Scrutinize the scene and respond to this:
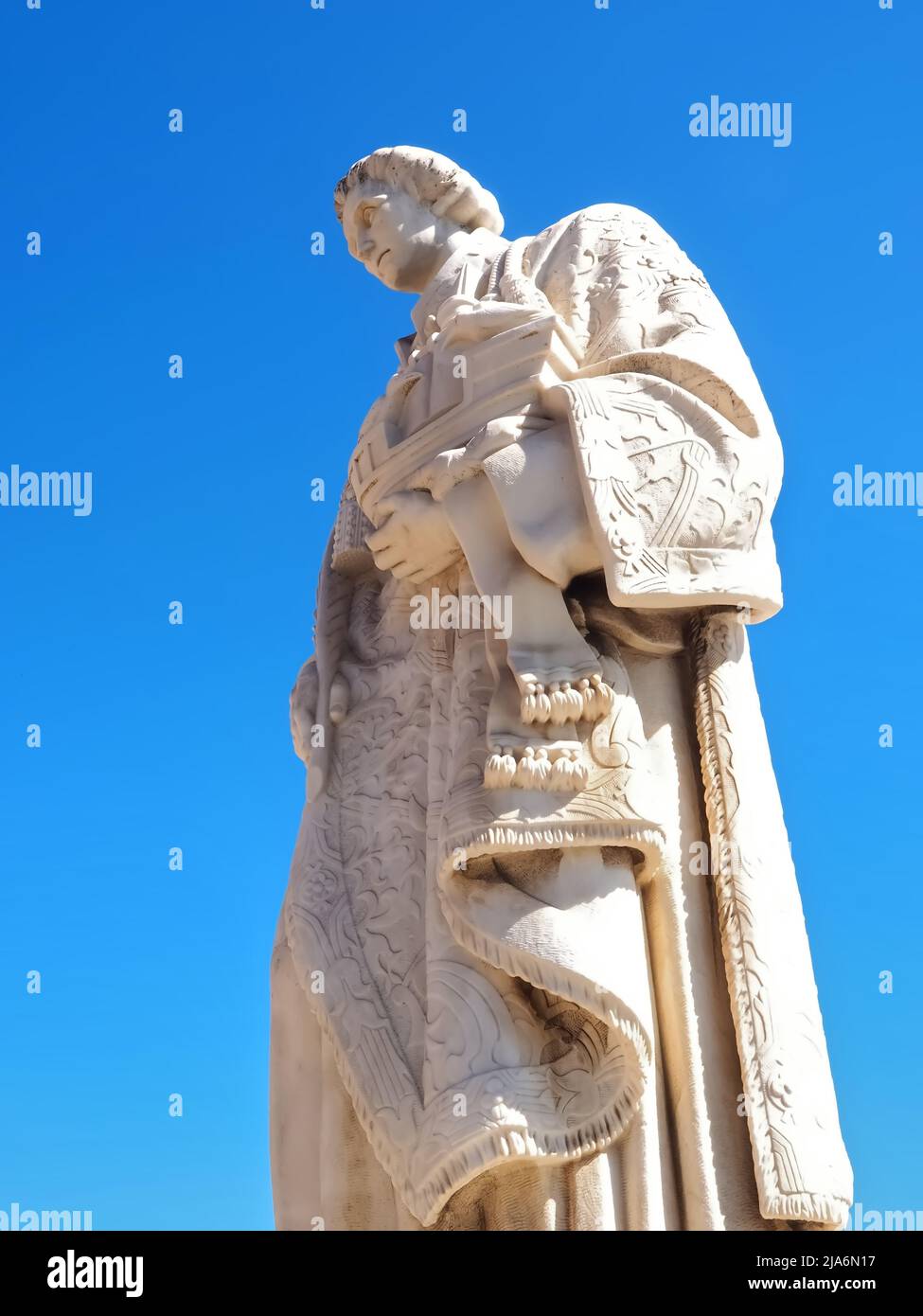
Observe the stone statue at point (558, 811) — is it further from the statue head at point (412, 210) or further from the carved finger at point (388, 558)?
the statue head at point (412, 210)

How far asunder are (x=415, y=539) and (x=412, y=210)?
140 cm

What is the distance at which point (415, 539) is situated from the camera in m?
5.41

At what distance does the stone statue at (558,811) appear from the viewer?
4.59 metres

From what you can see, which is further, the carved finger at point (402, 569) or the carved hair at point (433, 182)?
the carved hair at point (433, 182)

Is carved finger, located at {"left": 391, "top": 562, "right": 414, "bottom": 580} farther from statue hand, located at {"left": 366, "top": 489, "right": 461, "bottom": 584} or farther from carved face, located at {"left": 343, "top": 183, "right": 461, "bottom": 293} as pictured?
carved face, located at {"left": 343, "top": 183, "right": 461, "bottom": 293}

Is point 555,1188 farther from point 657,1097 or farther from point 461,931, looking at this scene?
point 461,931

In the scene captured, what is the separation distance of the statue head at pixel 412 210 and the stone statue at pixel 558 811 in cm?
46

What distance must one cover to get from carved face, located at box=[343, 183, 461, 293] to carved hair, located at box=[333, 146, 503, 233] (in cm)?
3

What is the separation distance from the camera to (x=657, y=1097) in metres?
4.70

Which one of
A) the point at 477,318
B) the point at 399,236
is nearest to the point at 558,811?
the point at 477,318

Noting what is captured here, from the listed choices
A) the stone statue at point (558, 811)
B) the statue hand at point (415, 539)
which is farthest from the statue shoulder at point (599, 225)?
the statue hand at point (415, 539)

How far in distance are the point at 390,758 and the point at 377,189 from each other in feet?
6.86
